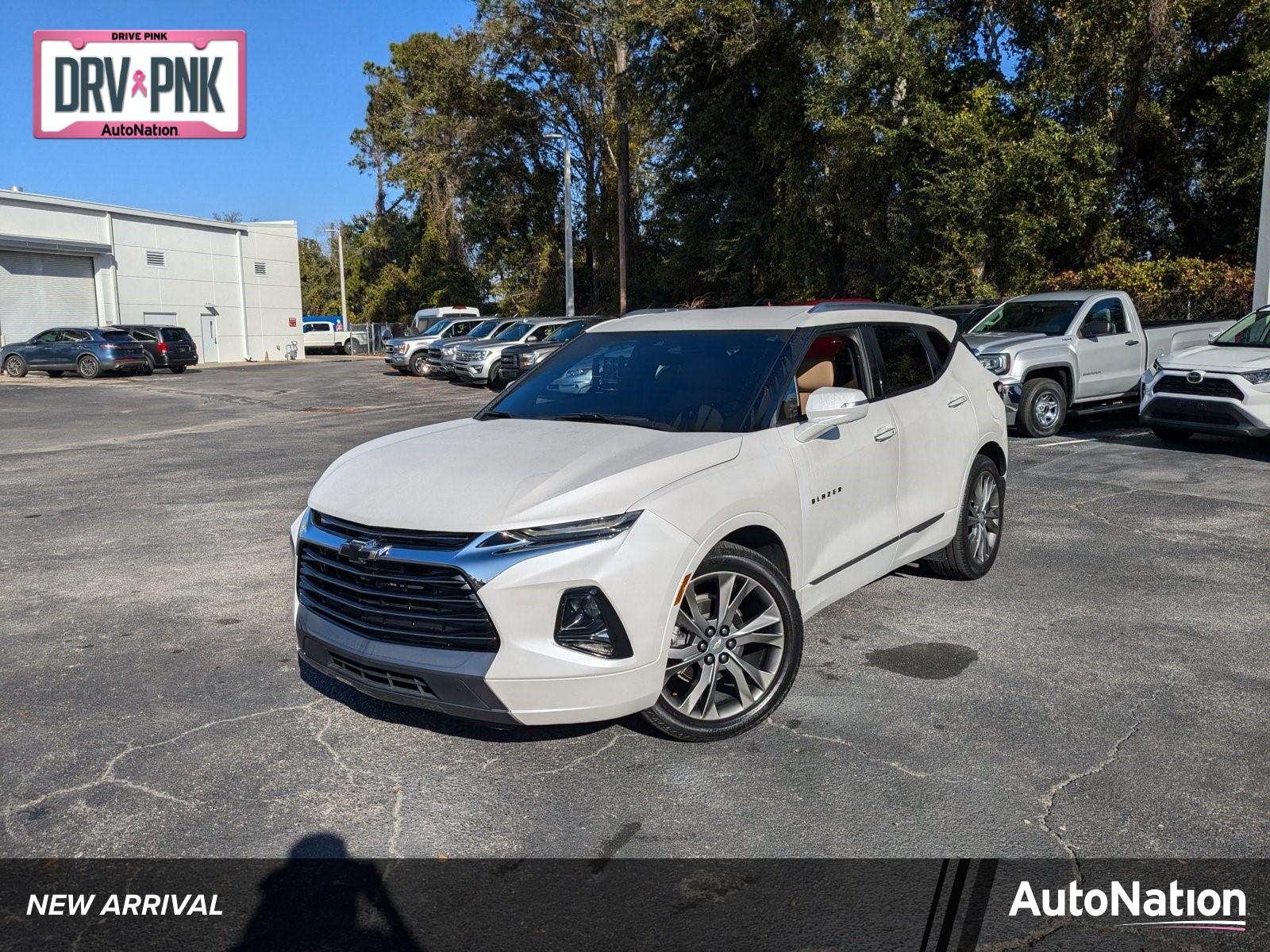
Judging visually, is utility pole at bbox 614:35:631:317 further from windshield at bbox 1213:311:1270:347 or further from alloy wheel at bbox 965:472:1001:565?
alloy wheel at bbox 965:472:1001:565

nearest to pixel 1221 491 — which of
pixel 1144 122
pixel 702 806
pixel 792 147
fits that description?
pixel 702 806

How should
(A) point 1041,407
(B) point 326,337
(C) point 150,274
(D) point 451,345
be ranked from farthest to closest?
1. (B) point 326,337
2. (C) point 150,274
3. (D) point 451,345
4. (A) point 1041,407

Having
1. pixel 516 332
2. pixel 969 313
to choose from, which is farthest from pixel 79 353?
pixel 969 313

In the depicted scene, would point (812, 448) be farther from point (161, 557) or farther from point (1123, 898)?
point (161, 557)

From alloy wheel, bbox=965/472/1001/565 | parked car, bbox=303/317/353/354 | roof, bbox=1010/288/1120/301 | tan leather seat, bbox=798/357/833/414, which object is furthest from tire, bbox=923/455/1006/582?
parked car, bbox=303/317/353/354

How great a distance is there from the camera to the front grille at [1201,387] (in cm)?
1064

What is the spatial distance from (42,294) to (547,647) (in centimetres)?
4299

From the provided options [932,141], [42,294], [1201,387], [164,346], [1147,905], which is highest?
[932,141]

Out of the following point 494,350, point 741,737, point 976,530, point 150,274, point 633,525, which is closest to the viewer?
point 633,525

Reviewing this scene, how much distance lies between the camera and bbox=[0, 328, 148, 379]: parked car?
107ft

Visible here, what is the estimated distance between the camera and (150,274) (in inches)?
1721

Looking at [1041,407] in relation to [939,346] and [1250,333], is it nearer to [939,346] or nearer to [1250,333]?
[1250,333]

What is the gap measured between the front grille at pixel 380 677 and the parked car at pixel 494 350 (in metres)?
20.7

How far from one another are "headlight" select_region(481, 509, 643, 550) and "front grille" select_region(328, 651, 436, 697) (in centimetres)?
57
